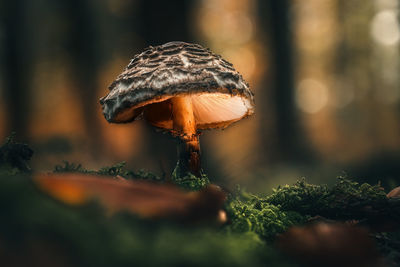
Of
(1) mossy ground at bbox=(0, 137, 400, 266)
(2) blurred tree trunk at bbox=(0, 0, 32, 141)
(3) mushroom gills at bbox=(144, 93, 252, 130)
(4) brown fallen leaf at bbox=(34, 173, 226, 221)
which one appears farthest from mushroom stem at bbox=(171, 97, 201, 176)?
(2) blurred tree trunk at bbox=(0, 0, 32, 141)

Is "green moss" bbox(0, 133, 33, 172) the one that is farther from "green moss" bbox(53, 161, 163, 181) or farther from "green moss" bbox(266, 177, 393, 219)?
"green moss" bbox(266, 177, 393, 219)

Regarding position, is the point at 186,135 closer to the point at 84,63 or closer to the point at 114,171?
the point at 114,171

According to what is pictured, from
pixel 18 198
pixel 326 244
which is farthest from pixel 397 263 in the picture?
pixel 18 198

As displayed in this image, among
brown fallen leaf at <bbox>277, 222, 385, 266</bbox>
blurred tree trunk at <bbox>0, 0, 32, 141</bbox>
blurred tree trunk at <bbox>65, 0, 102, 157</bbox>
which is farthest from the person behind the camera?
blurred tree trunk at <bbox>65, 0, 102, 157</bbox>

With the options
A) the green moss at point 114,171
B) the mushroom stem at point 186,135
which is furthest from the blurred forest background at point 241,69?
the mushroom stem at point 186,135

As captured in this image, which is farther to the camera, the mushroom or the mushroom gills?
the mushroom gills

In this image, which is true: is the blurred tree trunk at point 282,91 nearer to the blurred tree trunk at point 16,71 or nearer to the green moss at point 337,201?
the green moss at point 337,201

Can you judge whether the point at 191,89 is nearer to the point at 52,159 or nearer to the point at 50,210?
the point at 50,210
